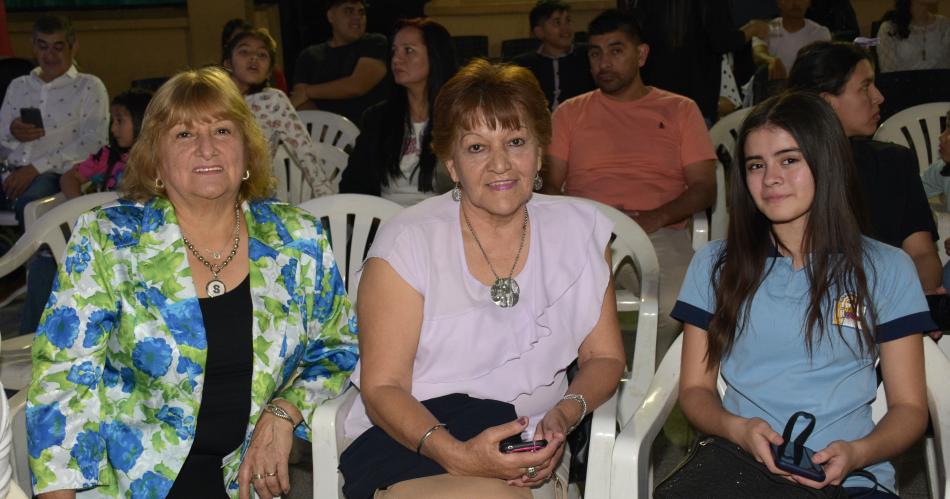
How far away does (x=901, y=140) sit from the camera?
4.36m

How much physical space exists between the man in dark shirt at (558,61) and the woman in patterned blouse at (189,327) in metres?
3.97

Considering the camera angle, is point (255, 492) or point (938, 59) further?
point (938, 59)

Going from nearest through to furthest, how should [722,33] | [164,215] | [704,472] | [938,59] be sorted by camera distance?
[704,472] → [164,215] → [722,33] → [938,59]

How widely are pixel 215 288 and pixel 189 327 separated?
118 millimetres

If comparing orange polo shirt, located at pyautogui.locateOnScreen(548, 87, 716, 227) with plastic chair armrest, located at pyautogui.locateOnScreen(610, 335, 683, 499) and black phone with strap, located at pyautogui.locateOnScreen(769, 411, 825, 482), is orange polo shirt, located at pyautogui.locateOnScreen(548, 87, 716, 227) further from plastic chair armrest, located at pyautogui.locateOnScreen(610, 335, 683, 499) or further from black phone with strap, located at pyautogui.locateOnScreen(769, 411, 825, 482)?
black phone with strap, located at pyautogui.locateOnScreen(769, 411, 825, 482)

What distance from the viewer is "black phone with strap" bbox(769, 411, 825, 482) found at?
2.04 meters

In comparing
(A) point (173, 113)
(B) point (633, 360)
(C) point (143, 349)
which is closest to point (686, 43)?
(B) point (633, 360)

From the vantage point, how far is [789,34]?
7.17 meters

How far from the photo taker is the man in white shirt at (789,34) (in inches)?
278

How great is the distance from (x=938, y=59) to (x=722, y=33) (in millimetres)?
2602

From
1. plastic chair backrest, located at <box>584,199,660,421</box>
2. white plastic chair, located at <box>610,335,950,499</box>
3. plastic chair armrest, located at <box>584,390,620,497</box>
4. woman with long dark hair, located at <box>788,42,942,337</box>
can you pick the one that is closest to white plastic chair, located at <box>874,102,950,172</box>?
woman with long dark hair, located at <box>788,42,942,337</box>

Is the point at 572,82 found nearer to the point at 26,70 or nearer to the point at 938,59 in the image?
the point at 938,59

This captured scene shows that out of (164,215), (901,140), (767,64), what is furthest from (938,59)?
(164,215)

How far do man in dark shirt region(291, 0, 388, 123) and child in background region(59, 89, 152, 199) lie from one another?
172 cm
